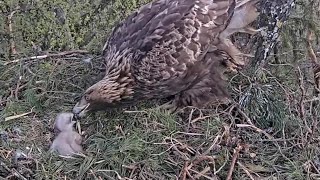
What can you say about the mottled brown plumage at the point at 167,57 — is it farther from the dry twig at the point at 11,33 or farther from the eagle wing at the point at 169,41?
the dry twig at the point at 11,33

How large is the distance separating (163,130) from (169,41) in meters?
0.60

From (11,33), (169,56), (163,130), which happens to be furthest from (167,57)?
(11,33)

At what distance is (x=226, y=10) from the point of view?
4.78m

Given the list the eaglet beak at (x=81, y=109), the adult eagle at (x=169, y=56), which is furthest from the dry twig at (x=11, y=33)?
the eaglet beak at (x=81, y=109)

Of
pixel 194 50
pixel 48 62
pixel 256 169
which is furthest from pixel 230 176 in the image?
pixel 48 62

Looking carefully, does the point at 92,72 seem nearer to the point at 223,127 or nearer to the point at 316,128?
the point at 223,127

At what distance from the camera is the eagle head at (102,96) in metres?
4.62

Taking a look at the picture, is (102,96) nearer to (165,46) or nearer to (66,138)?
(66,138)

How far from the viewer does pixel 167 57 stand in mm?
4543

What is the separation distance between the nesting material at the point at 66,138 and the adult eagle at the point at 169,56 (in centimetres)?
10

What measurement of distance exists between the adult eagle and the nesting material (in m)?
0.10

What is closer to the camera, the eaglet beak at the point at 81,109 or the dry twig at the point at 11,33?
the eaglet beak at the point at 81,109

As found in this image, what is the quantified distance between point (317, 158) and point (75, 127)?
163 cm

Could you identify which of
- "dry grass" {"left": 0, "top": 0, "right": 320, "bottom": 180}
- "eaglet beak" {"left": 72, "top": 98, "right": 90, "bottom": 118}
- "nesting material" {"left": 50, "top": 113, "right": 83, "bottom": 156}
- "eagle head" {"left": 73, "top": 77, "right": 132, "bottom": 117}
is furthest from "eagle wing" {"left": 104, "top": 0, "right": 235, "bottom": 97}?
"nesting material" {"left": 50, "top": 113, "right": 83, "bottom": 156}
